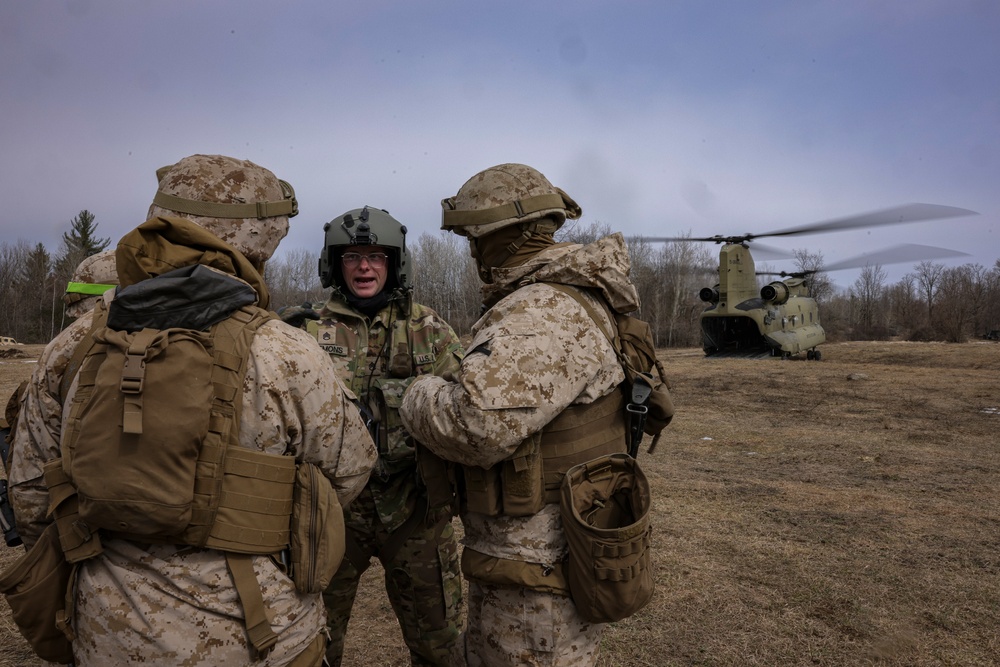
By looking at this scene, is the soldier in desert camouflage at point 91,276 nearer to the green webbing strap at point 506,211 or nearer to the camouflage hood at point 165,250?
the camouflage hood at point 165,250

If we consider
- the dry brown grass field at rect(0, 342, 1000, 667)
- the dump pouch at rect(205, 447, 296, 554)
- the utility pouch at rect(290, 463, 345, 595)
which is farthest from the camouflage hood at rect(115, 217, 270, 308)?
the dry brown grass field at rect(0, 342, 1000, 667)

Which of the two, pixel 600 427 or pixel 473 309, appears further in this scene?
pixel 473 309

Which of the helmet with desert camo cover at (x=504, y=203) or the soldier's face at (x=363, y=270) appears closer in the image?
the helmet with desert camo cover at (x=504, y=203)

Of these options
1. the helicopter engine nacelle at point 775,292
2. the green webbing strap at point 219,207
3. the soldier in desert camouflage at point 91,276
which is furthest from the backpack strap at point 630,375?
the helicopter engine nacelle at point 775,292

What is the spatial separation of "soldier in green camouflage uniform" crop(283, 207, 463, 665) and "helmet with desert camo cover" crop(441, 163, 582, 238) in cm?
77

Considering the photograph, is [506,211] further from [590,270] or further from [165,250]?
[165,250]

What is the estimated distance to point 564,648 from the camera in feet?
8.00

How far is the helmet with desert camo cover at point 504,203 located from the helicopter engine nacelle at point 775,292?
21.8 metres

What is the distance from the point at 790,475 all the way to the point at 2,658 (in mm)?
7575

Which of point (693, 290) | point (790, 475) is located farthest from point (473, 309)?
point (790, 475)

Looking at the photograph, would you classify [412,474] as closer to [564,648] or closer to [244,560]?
[564,648]

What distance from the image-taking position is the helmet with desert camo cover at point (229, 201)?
87.9 inches

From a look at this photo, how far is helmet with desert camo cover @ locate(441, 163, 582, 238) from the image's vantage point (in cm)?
269

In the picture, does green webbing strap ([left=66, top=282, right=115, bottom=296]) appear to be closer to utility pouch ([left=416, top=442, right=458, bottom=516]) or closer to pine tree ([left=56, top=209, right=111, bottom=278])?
utility pouch ([left=416, top=442, right=458, bottom=516])
